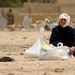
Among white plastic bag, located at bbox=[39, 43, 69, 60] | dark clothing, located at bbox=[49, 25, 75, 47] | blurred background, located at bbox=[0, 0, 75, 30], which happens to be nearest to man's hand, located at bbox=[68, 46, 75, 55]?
white plastic bag, located at bbox=[39, 43, 69, 60]

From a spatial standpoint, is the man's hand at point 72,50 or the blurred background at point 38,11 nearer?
the man's hand at point 72,50

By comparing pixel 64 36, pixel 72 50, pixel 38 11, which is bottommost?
pixel 38 11

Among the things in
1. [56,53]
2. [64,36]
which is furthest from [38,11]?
[56,53]

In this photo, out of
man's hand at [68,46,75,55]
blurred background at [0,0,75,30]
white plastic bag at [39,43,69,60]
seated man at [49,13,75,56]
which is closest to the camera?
white plastic bag at [39,43,69,60]

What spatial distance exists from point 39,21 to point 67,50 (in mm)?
21419

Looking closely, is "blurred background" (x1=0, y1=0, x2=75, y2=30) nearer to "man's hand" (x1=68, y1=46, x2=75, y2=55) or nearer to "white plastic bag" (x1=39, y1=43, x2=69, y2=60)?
"man's hand" (x1=68, y1=46, x2=75, y2=55)

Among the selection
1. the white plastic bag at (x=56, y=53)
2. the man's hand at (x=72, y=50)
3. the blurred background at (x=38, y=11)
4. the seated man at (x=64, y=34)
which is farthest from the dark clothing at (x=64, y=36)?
the blurred background at (x=38, y=11)

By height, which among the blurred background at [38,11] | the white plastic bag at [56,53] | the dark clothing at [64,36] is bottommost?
the blurred background at [38,11]

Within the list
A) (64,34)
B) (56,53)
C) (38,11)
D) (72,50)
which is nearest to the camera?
(56,53)

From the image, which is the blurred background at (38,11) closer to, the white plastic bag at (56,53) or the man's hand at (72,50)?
the man's hand at (72,50)

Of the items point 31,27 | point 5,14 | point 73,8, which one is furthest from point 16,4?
point 31,27

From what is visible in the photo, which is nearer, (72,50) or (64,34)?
(72,50)

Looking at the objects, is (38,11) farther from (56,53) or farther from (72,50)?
(56,53)

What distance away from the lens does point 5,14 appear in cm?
3412
